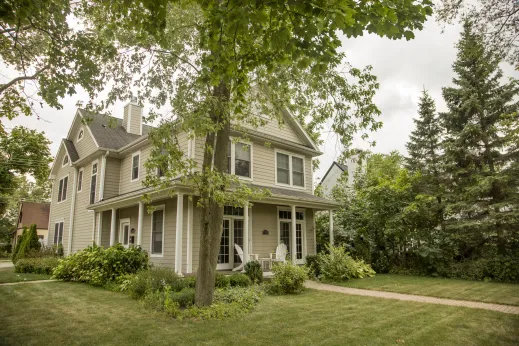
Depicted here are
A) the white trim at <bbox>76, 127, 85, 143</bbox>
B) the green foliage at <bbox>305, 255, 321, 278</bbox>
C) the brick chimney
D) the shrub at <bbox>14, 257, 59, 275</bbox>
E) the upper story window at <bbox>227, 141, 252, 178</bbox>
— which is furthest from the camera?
the brick chimney

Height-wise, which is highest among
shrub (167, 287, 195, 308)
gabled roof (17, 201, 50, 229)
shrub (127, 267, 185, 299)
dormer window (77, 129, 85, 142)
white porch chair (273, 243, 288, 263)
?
dormer window (77, 129, 85, 142)

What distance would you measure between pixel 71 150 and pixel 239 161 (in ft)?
37.2

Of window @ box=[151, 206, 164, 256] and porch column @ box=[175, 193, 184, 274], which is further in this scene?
window @ box=[151, 206, 164, 256]

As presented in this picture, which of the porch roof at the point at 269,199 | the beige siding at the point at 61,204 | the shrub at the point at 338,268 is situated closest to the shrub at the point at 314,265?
the shrub at the point at 338,268

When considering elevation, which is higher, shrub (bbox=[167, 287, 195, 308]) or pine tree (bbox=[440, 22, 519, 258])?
pine tree (bbox=[440, 22, 519, 258])

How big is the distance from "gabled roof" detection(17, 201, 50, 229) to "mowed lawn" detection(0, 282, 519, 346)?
30104 mm

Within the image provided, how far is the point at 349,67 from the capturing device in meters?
7.84

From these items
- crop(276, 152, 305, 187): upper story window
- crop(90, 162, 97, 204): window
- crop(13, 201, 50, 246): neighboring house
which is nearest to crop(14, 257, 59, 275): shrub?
crop(90, 162, 97, 204): window

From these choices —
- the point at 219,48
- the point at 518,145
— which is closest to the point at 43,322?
the point at 219,48

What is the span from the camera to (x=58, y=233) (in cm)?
1952

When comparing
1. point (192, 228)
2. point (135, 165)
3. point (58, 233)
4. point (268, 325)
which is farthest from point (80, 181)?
point (268, 325)

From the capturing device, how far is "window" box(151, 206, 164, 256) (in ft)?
41.4

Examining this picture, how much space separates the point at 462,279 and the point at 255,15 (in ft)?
42.5

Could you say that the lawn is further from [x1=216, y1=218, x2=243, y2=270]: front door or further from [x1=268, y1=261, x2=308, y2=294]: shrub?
[x1=216, y1=218, x2=243, y2=270]: front door
